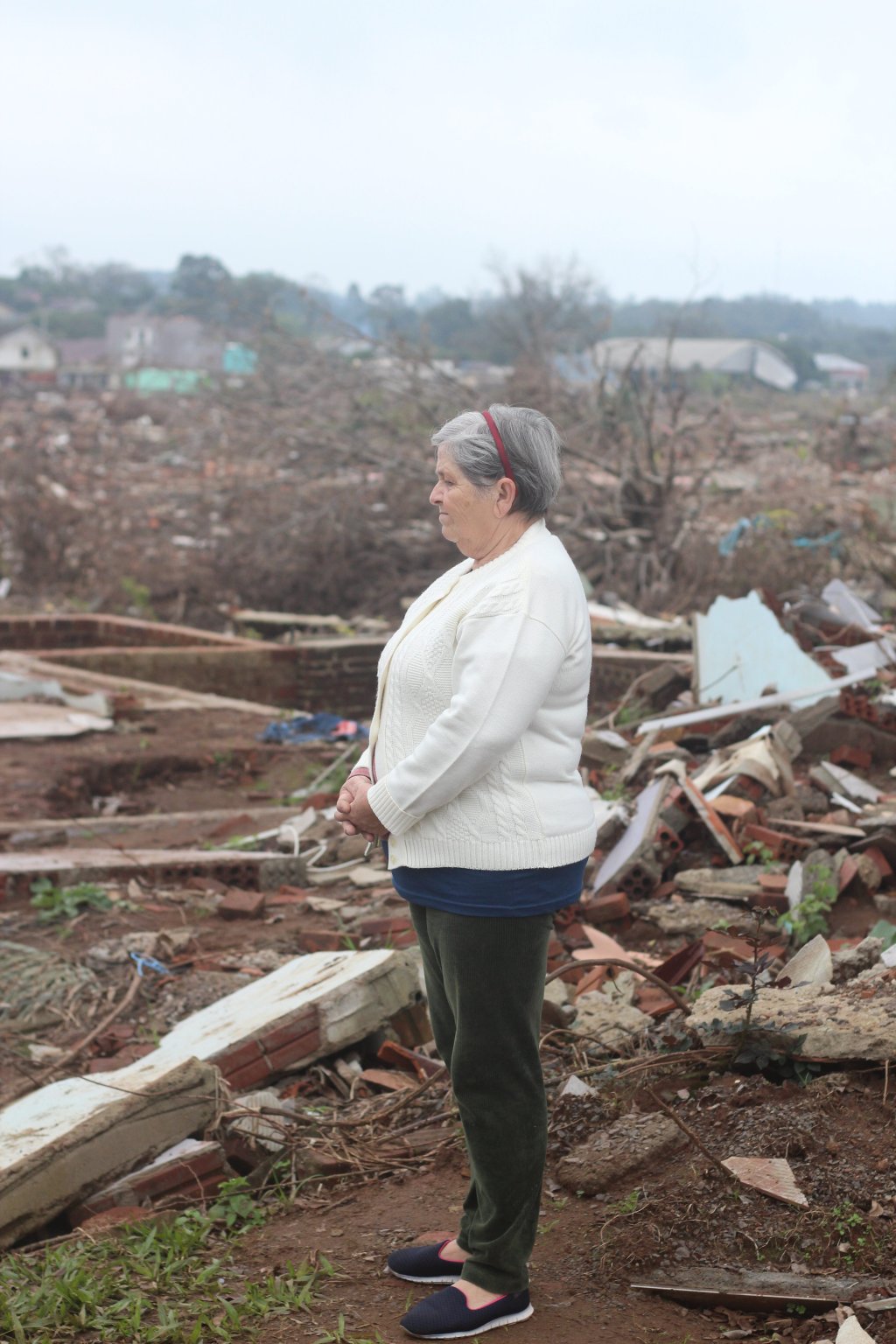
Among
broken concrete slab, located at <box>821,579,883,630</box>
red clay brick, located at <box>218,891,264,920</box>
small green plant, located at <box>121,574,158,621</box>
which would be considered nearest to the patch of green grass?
red clay brick, located at <box>218,891,264,920</box>

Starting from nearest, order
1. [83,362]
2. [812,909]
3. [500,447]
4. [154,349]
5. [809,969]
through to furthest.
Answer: [500,447]
[809,969]
[812,909]
[154,349]
[83,362]

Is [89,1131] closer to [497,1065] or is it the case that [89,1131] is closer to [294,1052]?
[294,1052]

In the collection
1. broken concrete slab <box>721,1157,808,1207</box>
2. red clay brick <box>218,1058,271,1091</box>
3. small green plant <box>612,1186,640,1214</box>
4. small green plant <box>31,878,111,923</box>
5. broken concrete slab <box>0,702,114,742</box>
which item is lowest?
small green plant <box>31,878,111,923</box>

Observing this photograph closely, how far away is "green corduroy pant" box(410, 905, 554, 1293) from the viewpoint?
8.13ft

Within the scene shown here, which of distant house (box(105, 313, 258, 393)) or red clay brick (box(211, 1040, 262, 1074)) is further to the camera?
distant house (box(105, 313, 258, 393))

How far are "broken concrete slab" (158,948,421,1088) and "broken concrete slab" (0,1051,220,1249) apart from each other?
181 millimetres

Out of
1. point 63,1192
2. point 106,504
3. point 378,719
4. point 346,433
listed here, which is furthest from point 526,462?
point 106,504

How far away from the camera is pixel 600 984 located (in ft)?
14.6

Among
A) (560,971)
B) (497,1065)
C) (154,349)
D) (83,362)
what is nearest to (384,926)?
(560,971)

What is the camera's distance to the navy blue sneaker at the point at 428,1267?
9.19ft

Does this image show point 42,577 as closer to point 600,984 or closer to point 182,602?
point 182,602

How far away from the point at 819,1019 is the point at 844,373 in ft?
209

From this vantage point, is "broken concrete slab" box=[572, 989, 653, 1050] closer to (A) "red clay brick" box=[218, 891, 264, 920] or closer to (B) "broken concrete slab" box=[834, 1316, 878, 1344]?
(B) "broken concrete slab" box=[834, 1316, 878, 1344]

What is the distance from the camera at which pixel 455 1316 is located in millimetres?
2570
